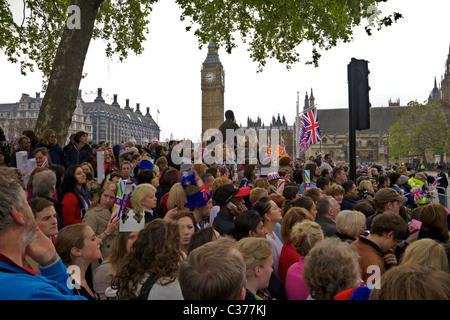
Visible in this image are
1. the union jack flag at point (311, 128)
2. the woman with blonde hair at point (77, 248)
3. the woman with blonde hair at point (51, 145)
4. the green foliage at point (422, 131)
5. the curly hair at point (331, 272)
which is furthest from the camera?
the green foliage at point (422, 131)

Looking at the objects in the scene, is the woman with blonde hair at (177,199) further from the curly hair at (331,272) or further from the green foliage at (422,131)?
the green foliage at (422,131)

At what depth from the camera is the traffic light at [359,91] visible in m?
5.36

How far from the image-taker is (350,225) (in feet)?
13.1

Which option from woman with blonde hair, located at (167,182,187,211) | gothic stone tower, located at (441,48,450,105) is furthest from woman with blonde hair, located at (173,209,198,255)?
gothic stone tower, located at (441,48,450,105)

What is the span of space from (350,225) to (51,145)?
6.60 metres

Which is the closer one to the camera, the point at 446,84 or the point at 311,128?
the point at 311,128

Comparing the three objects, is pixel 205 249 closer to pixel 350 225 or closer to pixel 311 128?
pixel 350 225

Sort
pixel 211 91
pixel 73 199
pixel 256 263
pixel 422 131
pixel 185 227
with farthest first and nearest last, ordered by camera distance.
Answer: pixel 211 91 < pixel 422 131 < pixel 73 199 < pixel 185 227 < pixel 256 263

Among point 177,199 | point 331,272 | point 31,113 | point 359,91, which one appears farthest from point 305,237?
point 31,113

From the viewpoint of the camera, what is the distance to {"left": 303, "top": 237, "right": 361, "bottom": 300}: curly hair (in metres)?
2.43

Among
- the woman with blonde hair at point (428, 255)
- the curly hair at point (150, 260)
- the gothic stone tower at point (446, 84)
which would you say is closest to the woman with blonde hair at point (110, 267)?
the curly hair at point (150, 260)

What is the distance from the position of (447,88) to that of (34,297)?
99309mm

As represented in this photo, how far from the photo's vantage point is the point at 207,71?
10938 centimetres

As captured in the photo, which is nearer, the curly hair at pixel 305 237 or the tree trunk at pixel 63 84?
the curly hair at pixel 305 237
